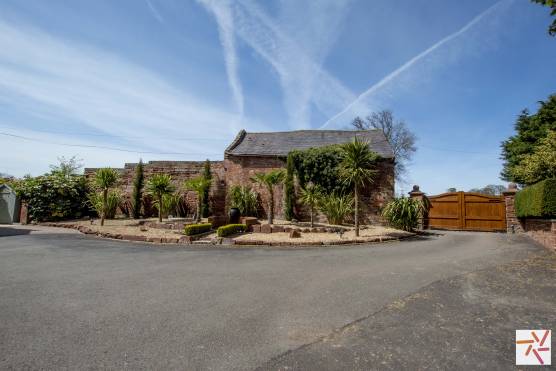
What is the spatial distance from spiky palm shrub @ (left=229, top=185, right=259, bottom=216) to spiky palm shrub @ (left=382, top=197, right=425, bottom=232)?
7.78m

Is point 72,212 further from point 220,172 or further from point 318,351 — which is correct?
point 318,351

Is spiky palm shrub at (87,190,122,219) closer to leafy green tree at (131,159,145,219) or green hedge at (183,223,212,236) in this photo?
leafy green tree at (131,159,145,219)

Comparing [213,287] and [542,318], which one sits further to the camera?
[213,287]

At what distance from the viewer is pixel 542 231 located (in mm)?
8930

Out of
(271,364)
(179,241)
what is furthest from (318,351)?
(179,241)

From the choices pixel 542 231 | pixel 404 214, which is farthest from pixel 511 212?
pixel 404 214

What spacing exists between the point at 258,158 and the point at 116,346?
15.6m

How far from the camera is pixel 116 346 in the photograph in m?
2.52

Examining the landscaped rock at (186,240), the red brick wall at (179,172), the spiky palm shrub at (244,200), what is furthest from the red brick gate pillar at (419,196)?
the landscaped rock at (186,240)

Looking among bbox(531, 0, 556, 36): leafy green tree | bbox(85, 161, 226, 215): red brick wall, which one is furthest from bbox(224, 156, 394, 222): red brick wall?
bbox(531, 0, 556, 36): leafy green tree

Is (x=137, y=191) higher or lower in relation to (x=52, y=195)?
higher

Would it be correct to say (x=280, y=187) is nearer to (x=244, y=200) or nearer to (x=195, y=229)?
(x=244, y=200)

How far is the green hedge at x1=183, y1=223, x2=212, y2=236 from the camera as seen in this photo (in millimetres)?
9625

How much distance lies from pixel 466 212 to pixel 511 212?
184 cm
